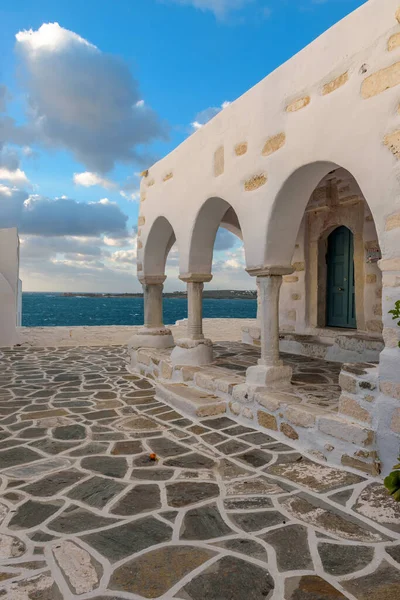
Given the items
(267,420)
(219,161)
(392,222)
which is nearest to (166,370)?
(267,420)

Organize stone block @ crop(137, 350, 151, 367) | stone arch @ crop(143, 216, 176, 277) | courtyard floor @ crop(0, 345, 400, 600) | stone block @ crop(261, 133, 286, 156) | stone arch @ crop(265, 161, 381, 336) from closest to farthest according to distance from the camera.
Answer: courtyard floor @ crop(0, 345, 400, 600) < stone block @ crop(261, 133, 286, 156) < stone arch @ crop(265, 161, 381, 336) < stone block @ crop(137, 350, 151, 367) < stone arch @ crop(143, 216, 176, 277)

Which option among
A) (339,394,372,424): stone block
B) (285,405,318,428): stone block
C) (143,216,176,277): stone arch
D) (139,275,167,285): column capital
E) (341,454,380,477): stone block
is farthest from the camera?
(139,275,167,285): column capital

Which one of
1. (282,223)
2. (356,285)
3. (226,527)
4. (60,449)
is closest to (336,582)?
(226,527)

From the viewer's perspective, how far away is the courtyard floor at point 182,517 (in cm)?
194

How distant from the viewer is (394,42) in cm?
294

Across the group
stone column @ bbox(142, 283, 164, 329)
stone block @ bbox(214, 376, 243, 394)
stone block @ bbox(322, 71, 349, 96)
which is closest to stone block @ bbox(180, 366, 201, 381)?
stone block @ bbox(214, 376, 243, 394)

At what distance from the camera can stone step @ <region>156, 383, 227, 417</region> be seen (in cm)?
453

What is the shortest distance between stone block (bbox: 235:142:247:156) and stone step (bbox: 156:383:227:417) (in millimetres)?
2799

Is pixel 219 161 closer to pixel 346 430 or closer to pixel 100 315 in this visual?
pixel 346 430

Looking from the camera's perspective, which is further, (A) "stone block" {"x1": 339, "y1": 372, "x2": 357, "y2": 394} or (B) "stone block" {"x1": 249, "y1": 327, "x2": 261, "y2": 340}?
(B) "stone block" {"x1": 249, "y1": 327, "x2": 261, "y2": 340}

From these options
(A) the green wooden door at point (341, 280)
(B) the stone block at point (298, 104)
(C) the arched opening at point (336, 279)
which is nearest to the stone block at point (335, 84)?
(B) the stone block at point (298, 104)

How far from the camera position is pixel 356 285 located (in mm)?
6406

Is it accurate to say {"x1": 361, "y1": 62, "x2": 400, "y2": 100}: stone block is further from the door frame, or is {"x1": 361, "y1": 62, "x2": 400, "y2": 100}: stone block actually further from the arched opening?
the door frame

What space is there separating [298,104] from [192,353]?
3.35m
